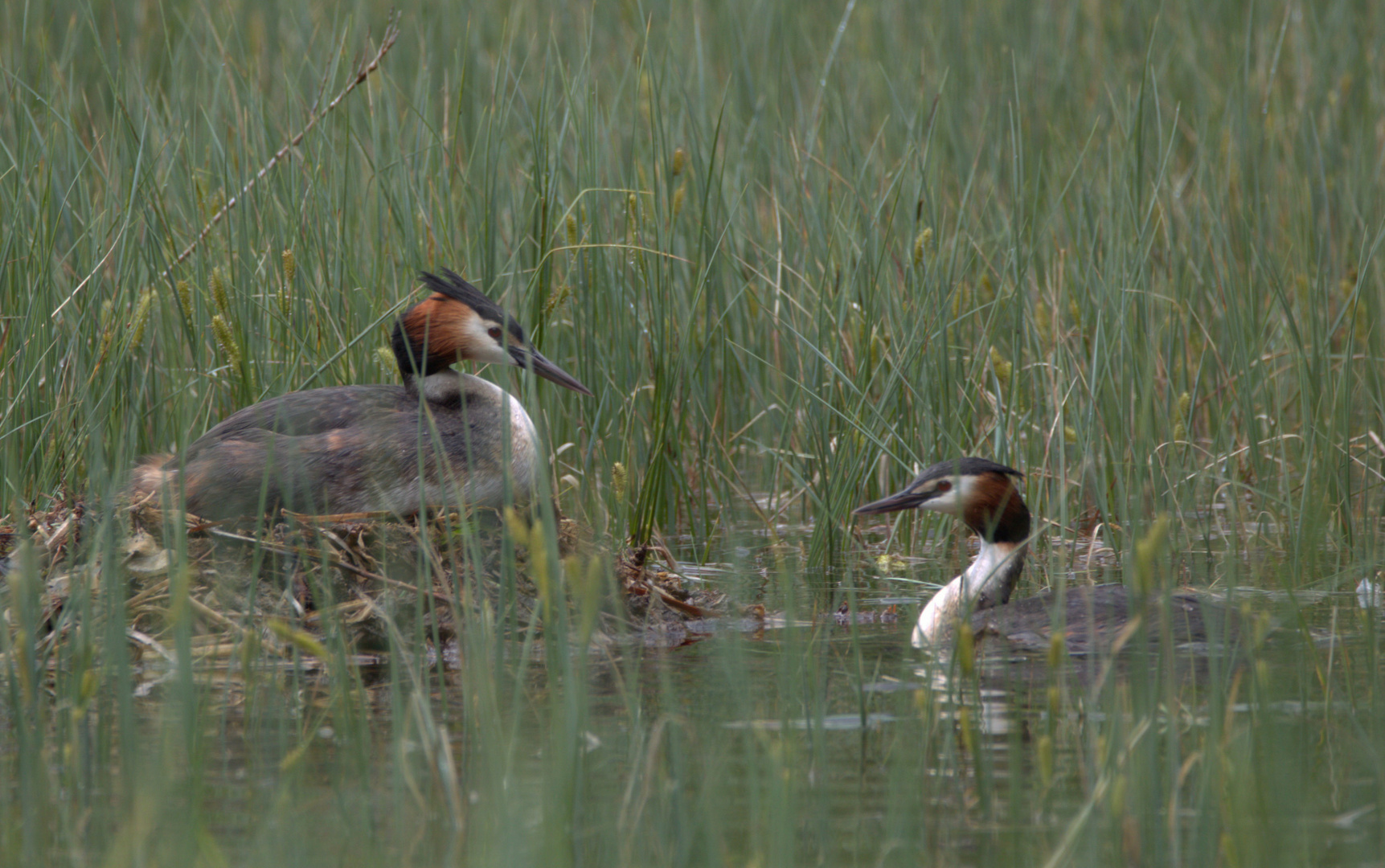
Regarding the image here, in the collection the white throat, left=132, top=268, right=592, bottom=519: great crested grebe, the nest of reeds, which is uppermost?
left=132, top=268, right=592, bottom=519: great crested grebe

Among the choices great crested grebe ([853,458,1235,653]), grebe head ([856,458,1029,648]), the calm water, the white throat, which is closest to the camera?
the calm water

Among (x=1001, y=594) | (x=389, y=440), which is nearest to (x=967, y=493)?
(x=1001, y=594)

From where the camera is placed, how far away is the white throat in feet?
14.9

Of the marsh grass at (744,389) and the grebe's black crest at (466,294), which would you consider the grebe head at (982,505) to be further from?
the grebe's black crest at (466,294)

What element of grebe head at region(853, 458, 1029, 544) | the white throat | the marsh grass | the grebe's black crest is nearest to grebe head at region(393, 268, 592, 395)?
the grebe's black crest

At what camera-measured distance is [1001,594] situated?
5324mm

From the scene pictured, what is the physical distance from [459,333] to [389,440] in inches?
21.0

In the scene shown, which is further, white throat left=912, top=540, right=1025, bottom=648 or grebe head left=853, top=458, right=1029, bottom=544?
grebe head left=853, top=458, right=1029, bottom=544

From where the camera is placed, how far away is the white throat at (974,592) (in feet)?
14.9

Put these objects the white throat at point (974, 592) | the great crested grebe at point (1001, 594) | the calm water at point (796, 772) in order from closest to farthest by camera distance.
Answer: the calm water at point (796, 772)
the white throat at point (974, 592)
the great crested grebe at point (1001, 594)

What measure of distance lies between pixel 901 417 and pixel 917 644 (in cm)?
169

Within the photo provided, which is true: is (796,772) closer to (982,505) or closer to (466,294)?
(982,505)

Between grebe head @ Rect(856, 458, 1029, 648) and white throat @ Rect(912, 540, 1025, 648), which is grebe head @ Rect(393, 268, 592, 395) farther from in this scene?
white throat @ Rect(912, 540, 1025, 648)

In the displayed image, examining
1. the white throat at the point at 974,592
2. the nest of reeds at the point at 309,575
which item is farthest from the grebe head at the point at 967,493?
the nest of reeds at the point at 309,575
